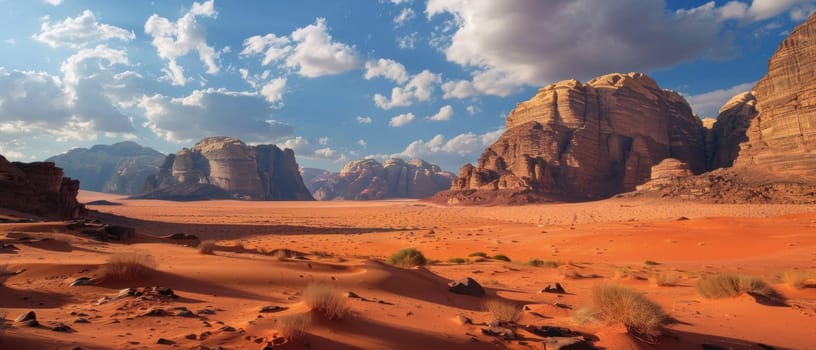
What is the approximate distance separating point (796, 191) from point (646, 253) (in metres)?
38.6

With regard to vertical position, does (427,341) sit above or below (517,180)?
below

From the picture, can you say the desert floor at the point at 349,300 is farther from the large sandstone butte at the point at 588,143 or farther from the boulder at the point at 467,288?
the large sandstone butte at the point at 588,143

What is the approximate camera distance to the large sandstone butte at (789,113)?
158 ft

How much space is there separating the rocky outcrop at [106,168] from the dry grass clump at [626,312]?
17856 cm

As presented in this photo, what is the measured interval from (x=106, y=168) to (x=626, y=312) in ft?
744

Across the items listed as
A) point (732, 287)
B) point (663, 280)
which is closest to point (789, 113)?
point (663, 280)

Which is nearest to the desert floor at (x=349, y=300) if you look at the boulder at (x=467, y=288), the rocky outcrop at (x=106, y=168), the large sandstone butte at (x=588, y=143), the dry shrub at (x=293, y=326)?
the dry shrub at (x=293, y=326)

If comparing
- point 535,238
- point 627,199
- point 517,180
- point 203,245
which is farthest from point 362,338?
point 517,180

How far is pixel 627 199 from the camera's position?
61.0m

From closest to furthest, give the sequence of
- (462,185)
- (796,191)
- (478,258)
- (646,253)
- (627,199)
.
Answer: (478,258) < (646,253) < (796,191) < (627,199) < (462,185)

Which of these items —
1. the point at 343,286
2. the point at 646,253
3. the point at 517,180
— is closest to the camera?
the point at 343,286

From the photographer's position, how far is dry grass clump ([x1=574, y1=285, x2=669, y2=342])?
5.04 metres

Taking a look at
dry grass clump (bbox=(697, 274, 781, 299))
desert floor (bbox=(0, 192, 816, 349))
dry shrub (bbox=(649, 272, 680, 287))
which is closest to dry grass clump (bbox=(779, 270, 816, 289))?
desert floor (bbox=(0, 192, 816, 349))

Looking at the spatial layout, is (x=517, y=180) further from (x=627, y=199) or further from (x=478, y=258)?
(x=478, y=258)
